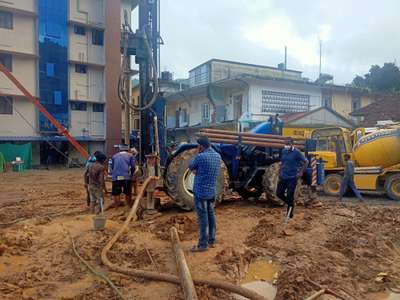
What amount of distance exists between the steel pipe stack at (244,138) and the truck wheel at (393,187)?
5.63m

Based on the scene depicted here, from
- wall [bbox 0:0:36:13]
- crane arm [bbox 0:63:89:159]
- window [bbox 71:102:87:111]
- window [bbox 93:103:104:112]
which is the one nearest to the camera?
crane arm [bbox 0:63:89:159]

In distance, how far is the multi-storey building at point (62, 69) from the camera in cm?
2694

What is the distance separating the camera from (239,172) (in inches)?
386

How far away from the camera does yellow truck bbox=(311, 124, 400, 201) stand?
12.9m

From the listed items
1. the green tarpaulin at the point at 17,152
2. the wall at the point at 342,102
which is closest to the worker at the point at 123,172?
the green tarpaulin at the point at 17,152

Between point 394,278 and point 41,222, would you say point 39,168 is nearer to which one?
point 41,222

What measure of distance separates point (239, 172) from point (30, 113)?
22.6m

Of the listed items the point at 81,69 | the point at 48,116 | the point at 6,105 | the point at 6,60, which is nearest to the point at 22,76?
the point at 6,60

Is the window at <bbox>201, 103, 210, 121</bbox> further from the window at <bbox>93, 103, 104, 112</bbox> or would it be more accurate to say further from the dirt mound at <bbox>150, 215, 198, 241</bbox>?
the dirt mound at <bbox>150, 215, 198, 241</bbox>

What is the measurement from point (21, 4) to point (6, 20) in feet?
5.10

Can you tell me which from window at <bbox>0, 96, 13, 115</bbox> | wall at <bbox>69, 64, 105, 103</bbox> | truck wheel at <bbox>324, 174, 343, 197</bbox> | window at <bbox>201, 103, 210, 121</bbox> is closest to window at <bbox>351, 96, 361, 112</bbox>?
window at <bbox>201, 103, 210, 121</bbox>

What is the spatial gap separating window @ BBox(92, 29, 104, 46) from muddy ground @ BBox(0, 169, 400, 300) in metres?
23.5

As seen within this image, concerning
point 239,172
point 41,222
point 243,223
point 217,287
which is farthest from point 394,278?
point 41,222

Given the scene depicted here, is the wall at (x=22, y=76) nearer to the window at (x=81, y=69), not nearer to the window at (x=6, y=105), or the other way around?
the window at (x=6, y=105)
